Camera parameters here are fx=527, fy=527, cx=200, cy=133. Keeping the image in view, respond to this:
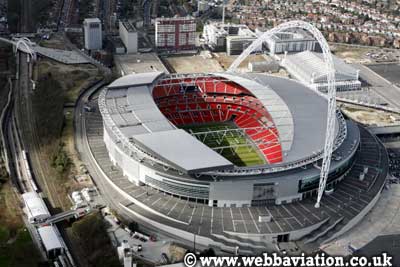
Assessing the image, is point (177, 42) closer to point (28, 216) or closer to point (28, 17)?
point (28, 17)

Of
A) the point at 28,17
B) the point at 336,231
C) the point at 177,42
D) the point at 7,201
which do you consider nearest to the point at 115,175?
the point at 7,201

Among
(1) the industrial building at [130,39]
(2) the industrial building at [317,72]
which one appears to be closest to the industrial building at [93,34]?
(1) the industrial building at [130,39]

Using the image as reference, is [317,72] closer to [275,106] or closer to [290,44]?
[290,44]

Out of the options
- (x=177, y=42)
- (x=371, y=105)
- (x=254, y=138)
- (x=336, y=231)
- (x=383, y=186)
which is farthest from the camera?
(x=177, y=42)

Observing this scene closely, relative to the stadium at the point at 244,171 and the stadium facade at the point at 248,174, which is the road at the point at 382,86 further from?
the stadium facade at the point at 248,174

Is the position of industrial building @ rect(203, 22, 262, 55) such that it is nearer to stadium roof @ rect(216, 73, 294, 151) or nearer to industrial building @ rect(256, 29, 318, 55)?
industrial building @ rect(256, 29, 318, 55)

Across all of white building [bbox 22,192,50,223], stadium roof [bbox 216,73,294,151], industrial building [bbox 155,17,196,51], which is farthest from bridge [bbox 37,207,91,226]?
industrial building [bbox 155,17,196,51]

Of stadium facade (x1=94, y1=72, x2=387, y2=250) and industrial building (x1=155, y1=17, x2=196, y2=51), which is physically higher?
industrial building (x1=155, y1=17, x2=196, y2=51)
